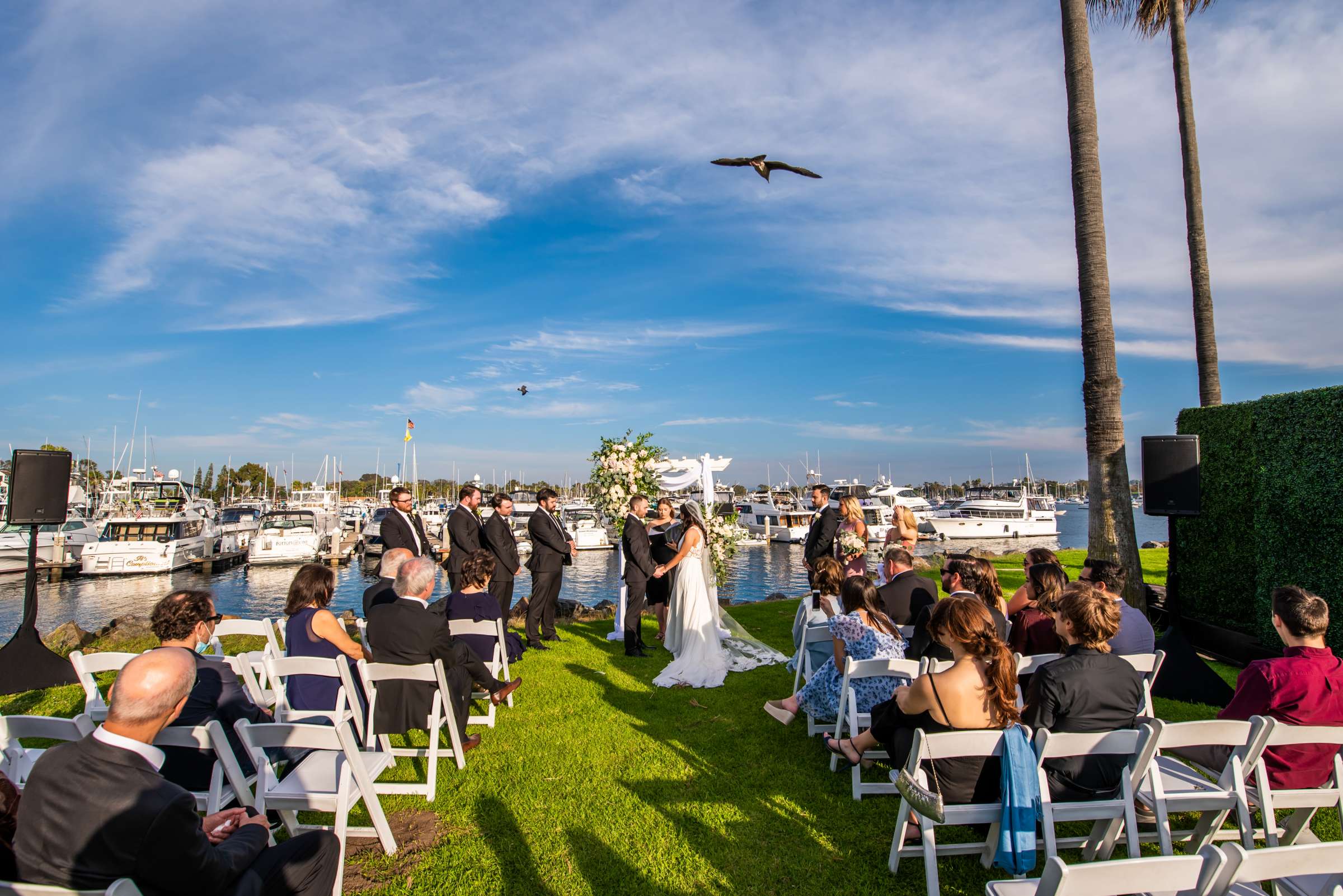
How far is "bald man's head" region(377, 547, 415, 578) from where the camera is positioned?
19.4ft

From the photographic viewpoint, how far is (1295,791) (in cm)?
Result: 323

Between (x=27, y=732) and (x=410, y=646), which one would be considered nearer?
(x=27, y=732)

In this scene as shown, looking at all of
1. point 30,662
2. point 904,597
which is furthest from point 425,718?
point 30,662

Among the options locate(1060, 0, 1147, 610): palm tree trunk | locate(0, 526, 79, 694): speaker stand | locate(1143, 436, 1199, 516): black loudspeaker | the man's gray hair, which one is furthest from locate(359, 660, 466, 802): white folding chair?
locate(1060, 0, 1147, 610): palm tree trunk

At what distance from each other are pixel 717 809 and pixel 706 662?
328 centimetres

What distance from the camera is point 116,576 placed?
2972 cm

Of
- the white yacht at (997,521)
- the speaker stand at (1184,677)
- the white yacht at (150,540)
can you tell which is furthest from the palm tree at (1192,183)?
the white yacht at (997,521)

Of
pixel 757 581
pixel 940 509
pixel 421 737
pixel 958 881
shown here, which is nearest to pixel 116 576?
pixel 757 581

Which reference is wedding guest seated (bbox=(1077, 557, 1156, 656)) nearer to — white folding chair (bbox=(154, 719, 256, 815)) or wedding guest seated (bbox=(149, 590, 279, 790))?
white folding chair (bbox=(154, 719, 256, 815))

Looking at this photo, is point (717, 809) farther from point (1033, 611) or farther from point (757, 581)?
point (757, 581)

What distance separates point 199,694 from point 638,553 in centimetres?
555

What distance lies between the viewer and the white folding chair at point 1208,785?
3012 mm

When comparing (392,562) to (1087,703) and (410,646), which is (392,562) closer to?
(410,646)

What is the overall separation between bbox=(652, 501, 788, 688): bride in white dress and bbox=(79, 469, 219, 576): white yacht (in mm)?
30874
